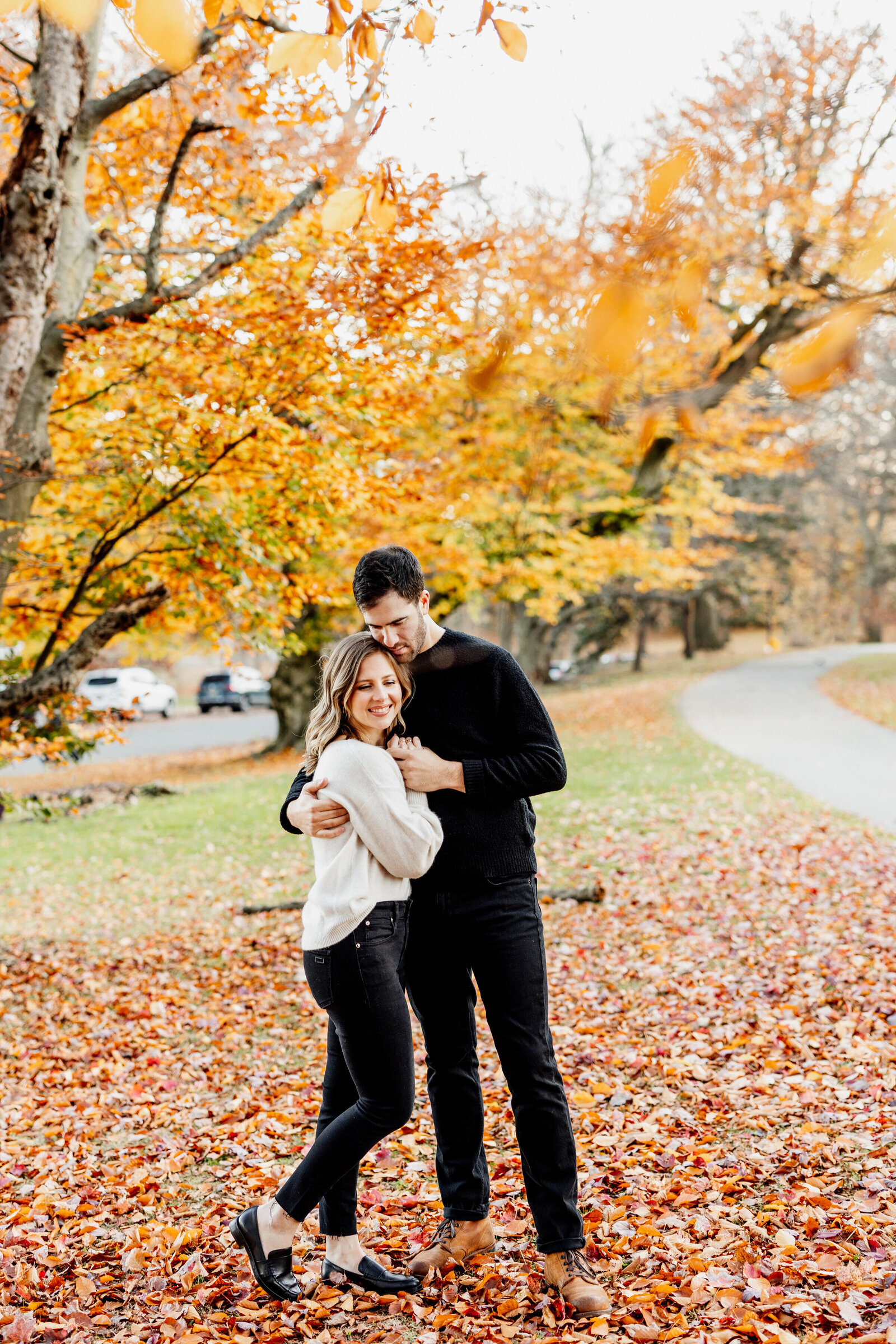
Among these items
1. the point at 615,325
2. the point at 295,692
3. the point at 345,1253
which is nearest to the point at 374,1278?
the point at 345,1253

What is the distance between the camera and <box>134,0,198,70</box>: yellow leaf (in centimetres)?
184

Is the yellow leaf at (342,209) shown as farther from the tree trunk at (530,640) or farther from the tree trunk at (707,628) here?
the tree trunk at (707,628)

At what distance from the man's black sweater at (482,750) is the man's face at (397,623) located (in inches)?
3.2

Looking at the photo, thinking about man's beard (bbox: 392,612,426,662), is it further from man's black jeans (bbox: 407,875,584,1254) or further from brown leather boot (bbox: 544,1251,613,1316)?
brown leather boot (bbox: 544,1251,613,1316)

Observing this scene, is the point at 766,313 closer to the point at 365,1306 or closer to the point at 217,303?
the point at 217,303

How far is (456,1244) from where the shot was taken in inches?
120

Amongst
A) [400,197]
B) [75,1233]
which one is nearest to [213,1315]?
[75,1233]

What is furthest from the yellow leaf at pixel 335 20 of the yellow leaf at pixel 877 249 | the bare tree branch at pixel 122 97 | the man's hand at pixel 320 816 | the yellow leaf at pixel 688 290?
the bare tree branch at pixel 122 97

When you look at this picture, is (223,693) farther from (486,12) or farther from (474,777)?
(486,12)

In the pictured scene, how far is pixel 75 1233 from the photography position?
3.44 m

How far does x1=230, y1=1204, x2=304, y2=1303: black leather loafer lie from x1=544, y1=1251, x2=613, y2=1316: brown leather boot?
29.6 inches

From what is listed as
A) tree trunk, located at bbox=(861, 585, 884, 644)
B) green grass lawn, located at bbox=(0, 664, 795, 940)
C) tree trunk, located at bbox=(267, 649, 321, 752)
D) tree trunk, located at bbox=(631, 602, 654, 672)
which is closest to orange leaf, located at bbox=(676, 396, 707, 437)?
green grass lawn, located at bbox=(0, 664, 795, 940)

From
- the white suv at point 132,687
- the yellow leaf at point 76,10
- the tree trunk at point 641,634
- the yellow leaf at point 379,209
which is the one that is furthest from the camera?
the tree trunk at point 641,634

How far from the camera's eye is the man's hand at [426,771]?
Result: 2.76m
